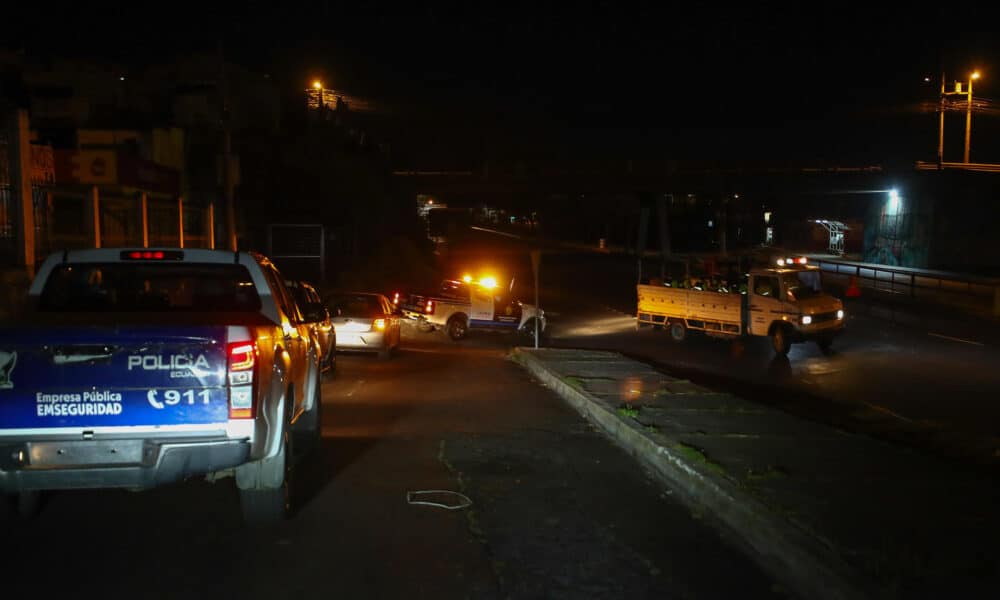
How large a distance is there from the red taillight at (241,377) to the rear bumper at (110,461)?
0.21 metres

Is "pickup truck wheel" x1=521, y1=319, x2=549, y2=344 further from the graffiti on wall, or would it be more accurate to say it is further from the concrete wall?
the graffiti on wall

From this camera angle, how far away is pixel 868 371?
20.2m

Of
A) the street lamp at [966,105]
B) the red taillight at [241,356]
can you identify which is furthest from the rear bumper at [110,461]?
the street lamp at [966,105]

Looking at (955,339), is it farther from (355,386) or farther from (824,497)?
(824,497)

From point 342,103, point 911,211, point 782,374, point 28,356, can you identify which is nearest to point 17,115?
point 28,356

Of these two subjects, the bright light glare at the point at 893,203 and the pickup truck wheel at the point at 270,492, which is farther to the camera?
the bright light glare at the point at 893,203

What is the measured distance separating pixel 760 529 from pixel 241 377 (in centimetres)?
399

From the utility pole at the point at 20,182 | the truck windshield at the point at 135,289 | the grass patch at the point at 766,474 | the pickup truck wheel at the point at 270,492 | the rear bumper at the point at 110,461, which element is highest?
the utility pole at the point at 20,182

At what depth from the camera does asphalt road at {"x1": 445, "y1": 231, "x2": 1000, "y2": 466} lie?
13.7 meters

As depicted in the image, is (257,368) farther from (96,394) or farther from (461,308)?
(461,308)

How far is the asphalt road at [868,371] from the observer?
45.0 ft

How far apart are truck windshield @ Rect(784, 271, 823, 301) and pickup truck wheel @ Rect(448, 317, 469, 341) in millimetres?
10288

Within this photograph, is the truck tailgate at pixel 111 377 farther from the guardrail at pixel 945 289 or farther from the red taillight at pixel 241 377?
the guardrail at pixel 945 289

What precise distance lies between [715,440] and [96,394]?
257 inches
